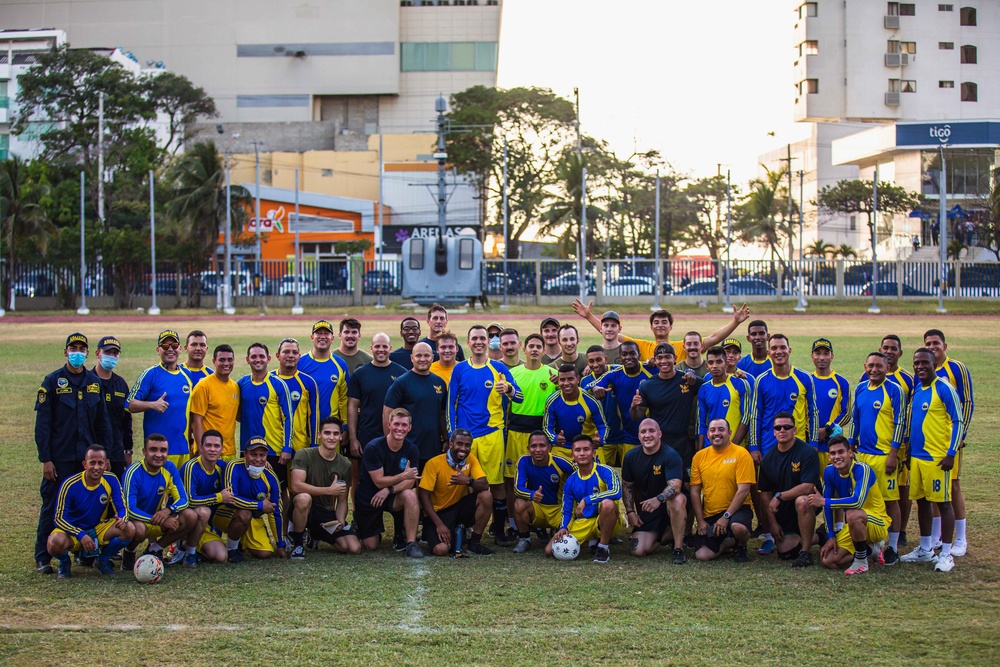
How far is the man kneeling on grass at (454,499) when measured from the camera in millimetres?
9242

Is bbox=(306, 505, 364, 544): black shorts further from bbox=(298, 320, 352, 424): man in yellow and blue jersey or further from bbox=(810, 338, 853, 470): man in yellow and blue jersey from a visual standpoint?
bbox=(810, 338, 853, 470): man in yellow and blue jersey

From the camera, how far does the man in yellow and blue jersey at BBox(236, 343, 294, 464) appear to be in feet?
31.1

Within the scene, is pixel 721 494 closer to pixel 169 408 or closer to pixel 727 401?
pixel 727 401

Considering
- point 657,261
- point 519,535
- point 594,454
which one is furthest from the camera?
point 657,261

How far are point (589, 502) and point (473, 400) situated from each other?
1340mm

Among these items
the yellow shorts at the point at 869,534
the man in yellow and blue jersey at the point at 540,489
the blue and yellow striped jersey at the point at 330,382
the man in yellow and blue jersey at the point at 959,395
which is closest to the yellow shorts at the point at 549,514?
the man in yellow and blue jersey at the point at 540,489

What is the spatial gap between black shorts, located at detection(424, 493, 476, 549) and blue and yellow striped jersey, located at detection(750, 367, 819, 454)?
242cm

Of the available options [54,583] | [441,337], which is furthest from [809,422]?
[54,583]

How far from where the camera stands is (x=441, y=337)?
10023 millimetres

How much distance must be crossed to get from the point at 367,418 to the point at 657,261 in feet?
139

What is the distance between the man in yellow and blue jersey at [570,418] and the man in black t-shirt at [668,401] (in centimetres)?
33

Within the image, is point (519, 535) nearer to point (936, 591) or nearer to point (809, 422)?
point (809, 422)

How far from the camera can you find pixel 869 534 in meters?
8.54

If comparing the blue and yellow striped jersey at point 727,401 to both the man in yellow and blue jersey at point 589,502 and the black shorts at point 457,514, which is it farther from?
the black shorts at point 457,514
